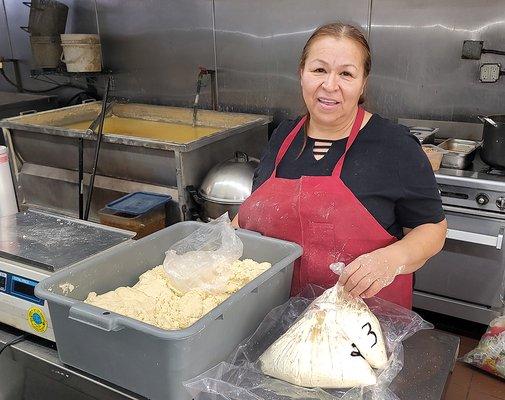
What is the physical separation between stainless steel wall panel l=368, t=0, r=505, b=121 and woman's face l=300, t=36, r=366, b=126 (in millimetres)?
1608

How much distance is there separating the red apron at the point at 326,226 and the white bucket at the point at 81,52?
2762mm

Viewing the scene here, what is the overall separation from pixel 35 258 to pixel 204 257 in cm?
42

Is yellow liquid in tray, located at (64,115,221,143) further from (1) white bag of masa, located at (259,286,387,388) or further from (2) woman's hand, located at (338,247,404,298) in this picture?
(1) white bag of masa, located at (259,286,387,388)

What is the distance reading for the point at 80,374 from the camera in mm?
1012

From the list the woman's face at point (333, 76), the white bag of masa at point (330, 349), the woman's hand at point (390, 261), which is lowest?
the white bag of masa at point (330, 349)

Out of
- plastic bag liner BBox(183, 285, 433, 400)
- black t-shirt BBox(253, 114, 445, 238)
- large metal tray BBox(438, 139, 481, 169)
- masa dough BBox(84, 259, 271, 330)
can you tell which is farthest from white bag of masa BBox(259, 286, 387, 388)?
large metal tray BBox(438, 139, 481, 169)

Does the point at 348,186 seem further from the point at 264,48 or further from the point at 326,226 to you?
the point at 264,48

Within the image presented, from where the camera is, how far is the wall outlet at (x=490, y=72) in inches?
100

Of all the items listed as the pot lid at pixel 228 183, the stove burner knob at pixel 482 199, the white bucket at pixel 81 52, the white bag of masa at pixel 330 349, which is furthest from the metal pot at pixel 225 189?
the white bucket at pixel 81 52

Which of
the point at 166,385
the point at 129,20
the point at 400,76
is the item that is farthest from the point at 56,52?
the point at 166,385

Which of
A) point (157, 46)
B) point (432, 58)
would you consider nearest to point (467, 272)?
point (432, 58)

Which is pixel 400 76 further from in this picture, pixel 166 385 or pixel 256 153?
pixel 166 385

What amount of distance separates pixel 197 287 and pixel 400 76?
7.26 feet

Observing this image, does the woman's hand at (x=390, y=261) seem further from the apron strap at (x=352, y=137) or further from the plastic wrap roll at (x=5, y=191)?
the plastic wrap roll at (x=5, y=191)
